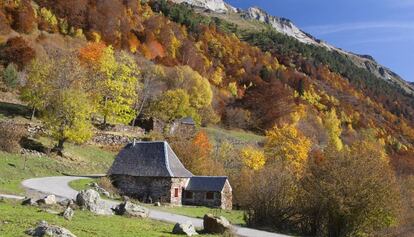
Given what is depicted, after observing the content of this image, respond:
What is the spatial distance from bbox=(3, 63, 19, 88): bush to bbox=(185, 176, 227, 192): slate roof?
34.4m

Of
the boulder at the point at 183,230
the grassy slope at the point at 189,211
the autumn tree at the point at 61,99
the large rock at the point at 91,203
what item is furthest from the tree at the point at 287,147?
the boulder at the point at 183,230

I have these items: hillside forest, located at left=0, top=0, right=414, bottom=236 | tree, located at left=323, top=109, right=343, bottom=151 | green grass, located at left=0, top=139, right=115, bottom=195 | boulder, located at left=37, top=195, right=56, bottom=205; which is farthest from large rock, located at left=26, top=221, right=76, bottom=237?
tree, located at left=323, top=109, right=343, bottom=151

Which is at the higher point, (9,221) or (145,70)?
(145,70)

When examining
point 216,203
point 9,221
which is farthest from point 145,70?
point 9,221

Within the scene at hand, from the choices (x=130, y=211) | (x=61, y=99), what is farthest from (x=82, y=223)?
(x=61, y=99)

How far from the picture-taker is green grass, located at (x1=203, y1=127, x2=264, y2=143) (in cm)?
8619

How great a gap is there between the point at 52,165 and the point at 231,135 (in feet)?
147

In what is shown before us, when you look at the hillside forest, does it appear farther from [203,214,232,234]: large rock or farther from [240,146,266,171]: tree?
[203,214,232,234]: large rock

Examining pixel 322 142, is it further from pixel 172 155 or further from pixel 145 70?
pixel 172 155

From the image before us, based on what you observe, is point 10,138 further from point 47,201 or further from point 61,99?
point 47,201

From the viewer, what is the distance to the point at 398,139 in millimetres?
166750

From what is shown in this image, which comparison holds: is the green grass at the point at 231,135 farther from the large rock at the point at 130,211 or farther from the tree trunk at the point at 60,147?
the large rock at the point at 130,211

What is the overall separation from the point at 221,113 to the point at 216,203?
191 feet

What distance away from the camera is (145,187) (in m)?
48.4
